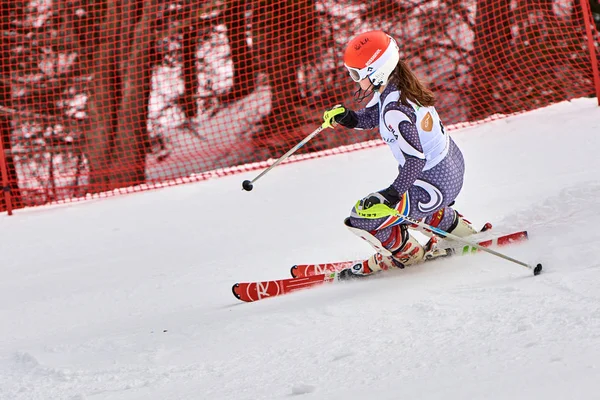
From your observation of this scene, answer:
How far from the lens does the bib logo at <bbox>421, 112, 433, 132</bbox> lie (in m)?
3.70

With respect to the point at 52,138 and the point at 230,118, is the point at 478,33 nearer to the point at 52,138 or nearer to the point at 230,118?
the point at 230,118

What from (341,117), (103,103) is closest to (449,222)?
(341,117)

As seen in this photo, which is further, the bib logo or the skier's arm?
the skier's arm

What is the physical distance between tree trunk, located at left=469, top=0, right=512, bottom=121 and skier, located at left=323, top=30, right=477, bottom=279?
14.0ft

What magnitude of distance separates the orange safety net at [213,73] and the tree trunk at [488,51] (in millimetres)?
18

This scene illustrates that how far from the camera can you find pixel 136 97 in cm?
952

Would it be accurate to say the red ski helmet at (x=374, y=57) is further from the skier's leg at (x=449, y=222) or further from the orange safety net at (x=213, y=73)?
the orange safety net at (x=213, y=73)

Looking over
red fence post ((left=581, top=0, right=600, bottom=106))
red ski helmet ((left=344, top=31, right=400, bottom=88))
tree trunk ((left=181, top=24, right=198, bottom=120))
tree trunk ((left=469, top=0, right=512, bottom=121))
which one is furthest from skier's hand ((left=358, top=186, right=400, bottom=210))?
tree trunk ((left=181, top=24, right=198, bottom=120))

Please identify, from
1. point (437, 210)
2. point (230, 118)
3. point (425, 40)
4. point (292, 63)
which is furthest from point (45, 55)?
point (437, 210)

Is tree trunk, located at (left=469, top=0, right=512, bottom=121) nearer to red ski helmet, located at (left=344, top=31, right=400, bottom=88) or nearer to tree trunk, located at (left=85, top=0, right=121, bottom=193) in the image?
tree trunk, located at (left=85, top=0, right=121, bottom=193)

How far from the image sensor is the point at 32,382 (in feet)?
10.1

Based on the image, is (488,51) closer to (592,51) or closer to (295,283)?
(592,51)

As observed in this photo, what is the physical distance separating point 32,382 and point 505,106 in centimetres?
589

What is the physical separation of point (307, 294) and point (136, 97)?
6.19 meters
